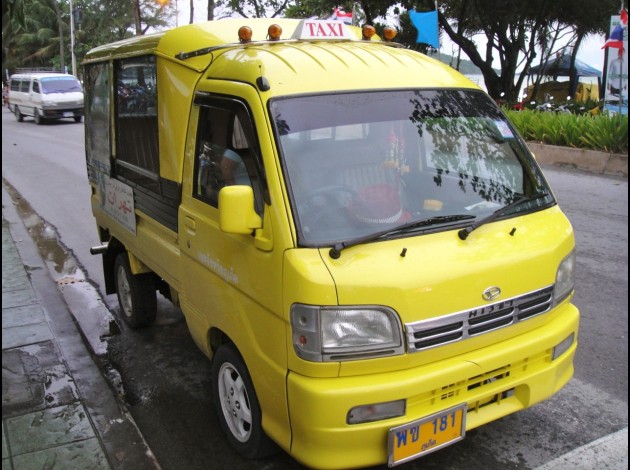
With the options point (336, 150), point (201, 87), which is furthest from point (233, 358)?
point (201, 87)

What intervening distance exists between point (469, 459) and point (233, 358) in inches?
52.6

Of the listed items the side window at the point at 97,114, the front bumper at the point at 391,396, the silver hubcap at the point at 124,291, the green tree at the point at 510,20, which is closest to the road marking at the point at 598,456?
the front bumper at the point at 391,396

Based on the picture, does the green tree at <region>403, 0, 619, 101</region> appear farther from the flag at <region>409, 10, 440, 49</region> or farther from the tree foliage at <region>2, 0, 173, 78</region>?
the tree foliage at <region>2, 0, 173, 78</region>

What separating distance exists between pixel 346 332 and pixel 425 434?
0.57 metres

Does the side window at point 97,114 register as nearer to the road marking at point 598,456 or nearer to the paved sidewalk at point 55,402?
the paved sidewalk at point 55,402

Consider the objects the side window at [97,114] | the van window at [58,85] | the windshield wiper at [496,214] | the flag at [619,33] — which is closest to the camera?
the windshield wiper at [496,214]

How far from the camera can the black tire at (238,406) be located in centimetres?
309

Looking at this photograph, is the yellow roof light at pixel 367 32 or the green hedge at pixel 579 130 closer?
the yellow roof light at pixel 367 32

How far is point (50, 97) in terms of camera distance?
26.1 meters

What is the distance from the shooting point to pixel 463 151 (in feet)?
11.2

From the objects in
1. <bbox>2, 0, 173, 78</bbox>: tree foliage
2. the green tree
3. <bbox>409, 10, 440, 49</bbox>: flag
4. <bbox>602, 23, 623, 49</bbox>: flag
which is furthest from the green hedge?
<bbox>2, 0, 173, 78</bbox>: tree foliage

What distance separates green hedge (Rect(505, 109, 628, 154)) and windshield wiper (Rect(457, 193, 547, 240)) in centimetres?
943

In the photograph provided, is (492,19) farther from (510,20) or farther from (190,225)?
(190,225)

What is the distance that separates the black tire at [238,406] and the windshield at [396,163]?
2.83 ft
